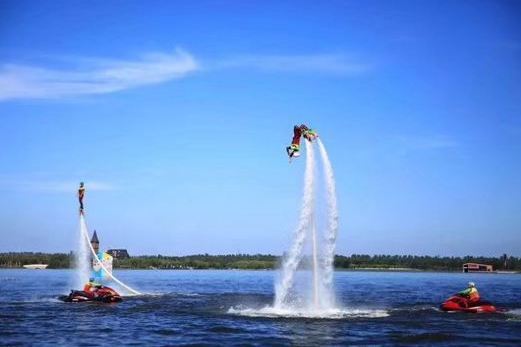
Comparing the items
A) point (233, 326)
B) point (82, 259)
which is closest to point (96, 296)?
point (82, 259)

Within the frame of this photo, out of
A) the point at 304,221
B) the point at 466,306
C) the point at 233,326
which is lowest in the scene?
the point at 233,326

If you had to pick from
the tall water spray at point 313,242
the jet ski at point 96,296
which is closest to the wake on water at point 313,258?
the tall water spray at point 313,242

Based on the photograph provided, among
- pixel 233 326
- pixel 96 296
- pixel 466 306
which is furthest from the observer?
pixel 96 296

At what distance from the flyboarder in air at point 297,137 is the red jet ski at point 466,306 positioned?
21.0m

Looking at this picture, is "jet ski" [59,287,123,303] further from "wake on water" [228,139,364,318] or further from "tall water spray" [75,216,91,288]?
"wake on water" [228,139,364,318]

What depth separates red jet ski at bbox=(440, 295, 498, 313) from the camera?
2141 inches

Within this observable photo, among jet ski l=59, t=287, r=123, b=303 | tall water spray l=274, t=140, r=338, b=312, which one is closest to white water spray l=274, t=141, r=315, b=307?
tall water spray l=274, t=140, r=338, b=312

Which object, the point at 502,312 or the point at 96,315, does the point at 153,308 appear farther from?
the point at 502,312

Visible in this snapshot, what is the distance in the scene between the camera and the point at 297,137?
44.5 meters

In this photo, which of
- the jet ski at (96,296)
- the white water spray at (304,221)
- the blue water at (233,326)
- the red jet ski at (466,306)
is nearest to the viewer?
the blue water at (233,326)

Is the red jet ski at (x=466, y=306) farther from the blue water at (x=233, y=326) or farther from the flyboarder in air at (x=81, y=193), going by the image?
the flyboarder in air at (x=81, y=193)

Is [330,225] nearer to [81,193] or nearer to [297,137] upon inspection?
[297,137]

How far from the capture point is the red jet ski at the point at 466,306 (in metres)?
54.4

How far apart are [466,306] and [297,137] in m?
22.7
